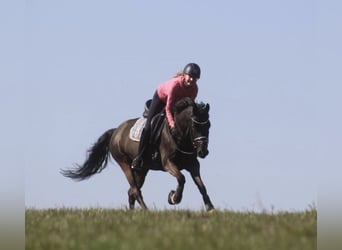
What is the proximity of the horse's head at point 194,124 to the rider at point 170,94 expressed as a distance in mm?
178

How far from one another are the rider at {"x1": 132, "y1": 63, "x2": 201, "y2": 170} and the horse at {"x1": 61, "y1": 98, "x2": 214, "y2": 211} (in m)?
0.13

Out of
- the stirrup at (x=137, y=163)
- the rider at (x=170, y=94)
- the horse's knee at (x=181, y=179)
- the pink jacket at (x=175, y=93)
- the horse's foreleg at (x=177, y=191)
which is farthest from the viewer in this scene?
the stirrup at (x=137, y=163)

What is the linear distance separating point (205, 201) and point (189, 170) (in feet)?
3.72

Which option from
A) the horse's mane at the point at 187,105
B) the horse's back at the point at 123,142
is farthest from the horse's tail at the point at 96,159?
the horse's mane at the point at 187,105

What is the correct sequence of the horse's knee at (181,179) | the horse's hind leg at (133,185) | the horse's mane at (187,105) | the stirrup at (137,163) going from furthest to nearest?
the horse's hind leg at (133,185), the stirrup at (137,163), the horse's mane at (187,105), the horse's knee at (181,179)

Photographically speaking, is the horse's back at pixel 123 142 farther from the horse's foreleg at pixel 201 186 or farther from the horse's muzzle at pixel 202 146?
the horse's muzzle at pixel 202 146

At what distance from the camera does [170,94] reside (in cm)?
1394

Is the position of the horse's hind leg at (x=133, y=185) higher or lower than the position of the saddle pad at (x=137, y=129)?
lower

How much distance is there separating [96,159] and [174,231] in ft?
31.6

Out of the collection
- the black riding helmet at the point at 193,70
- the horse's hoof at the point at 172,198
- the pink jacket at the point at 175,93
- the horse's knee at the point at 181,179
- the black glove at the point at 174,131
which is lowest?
the horse's hoof at the point at 172,198

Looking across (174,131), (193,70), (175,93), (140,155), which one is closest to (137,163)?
(140,155)

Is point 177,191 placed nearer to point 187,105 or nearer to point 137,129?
point 187,105

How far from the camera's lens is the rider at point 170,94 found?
1362cm

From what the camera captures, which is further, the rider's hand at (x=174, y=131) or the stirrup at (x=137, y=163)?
the stirrup at (x=137, y=163)
